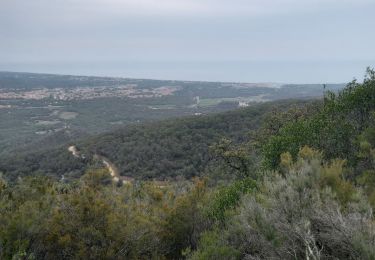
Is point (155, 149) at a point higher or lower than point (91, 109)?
higher

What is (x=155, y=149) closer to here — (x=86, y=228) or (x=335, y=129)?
(x=335, y=129)

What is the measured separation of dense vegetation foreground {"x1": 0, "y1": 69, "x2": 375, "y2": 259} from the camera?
943cm

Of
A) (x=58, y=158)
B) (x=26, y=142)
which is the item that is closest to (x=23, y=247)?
(x=58, y=158)

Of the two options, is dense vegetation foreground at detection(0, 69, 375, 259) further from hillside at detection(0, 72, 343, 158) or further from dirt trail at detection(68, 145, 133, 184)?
hillside at detection(0, 72, 343, 158)

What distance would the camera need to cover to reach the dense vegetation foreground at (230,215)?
9.43 m

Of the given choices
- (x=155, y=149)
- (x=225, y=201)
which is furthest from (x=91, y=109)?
(x=225, y=201)

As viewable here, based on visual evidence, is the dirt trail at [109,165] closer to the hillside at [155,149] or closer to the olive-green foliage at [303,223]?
the hillside at [155,149]

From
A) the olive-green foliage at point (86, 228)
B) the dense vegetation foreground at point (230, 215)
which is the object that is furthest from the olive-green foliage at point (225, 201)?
the olive-green foliage at point (86, 228)

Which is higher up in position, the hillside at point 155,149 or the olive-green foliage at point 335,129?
the olive-green foliage at point 335,129

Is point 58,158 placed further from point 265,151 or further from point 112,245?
point 112,245

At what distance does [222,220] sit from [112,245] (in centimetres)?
373

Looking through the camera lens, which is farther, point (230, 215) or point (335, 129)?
point (335, 129)

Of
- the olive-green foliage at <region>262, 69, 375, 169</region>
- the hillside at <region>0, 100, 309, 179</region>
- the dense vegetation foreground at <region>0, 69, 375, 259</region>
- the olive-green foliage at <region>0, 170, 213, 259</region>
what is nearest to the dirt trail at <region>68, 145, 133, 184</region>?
the hillside at <region>0, 100, 309, 179</region>

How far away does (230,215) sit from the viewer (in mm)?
13070
